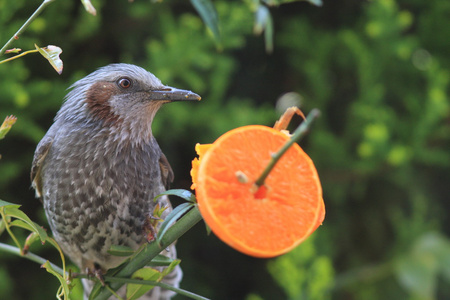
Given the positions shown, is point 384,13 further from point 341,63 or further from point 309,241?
point 309,241

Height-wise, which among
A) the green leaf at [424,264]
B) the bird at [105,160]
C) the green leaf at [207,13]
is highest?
the green leaf at [207,13]

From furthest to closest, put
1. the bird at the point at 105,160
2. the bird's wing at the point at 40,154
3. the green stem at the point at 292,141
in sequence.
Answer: the bird's wing at the point at 40,154, the bird at the point at 105,160, the green stem at the point at 292,141

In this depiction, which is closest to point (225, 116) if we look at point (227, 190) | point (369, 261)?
point (369, 261)

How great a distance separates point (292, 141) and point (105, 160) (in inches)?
28.3

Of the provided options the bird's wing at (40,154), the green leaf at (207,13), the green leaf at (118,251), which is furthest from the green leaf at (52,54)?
the bird's wing at (40,154)

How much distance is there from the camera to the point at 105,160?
1231 millimetres

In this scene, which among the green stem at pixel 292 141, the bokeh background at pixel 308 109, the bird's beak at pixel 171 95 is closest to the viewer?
the green stem at pixel 292 141

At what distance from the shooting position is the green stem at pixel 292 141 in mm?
566

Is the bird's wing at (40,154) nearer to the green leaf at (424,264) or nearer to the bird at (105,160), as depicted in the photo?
the bird at (105,160)

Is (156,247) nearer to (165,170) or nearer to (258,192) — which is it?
(258,192)

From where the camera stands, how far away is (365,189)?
8.18 feet

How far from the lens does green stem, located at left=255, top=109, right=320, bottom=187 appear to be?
1.86 ft

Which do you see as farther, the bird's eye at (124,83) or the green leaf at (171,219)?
the bird's eye at (124,83)

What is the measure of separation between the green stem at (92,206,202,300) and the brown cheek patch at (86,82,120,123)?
1.50ft
